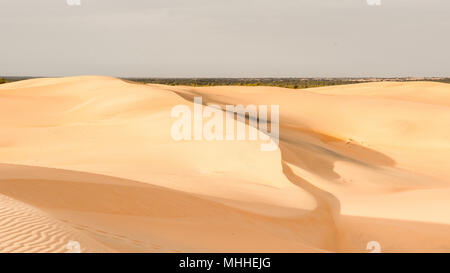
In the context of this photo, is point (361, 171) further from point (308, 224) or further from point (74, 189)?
point (74, 189)

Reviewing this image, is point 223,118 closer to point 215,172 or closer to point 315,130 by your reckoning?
point 215,172

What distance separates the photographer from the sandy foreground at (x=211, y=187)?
6.11 metres

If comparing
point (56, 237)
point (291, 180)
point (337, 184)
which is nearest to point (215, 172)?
point (291, 180)

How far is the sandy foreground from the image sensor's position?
20.0ft

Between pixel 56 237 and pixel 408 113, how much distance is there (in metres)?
21.8

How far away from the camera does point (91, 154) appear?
1268 cm

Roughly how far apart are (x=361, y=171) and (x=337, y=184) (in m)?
1.94

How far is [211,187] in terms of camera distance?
30.7 feet

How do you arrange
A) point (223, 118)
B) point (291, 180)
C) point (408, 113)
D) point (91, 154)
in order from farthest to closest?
point (408, 113), point (223, 118), point (91, 154), point (291, 180)

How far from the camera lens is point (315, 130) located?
21.2 metres

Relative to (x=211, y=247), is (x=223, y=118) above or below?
above

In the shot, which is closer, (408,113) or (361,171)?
(361,171)

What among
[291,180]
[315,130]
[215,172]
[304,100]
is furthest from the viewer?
[304,100]

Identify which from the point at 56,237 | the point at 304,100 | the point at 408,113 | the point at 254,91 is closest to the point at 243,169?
the point at 56,237
